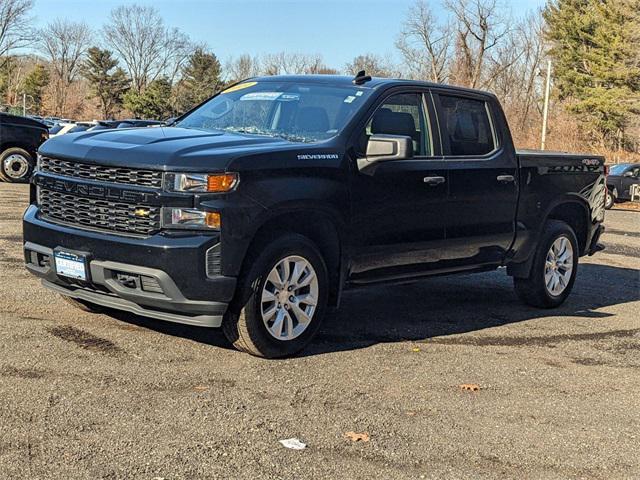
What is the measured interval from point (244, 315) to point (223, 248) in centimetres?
49

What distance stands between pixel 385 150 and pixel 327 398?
191cm

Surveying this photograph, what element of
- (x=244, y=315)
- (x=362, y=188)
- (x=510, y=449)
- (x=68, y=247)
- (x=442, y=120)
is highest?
(x=442, y=120)

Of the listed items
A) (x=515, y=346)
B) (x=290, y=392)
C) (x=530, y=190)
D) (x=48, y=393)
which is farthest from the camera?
(x=530, y=190)

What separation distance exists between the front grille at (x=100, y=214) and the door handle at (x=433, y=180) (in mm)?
2284

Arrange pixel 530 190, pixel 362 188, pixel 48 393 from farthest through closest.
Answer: pixel 530 190 → pixel 362 188 → pixel 48 393

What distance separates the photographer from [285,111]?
638 cm

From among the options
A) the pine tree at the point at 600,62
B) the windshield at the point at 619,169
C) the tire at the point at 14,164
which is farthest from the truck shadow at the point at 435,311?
the pine tree at the point at 600,62

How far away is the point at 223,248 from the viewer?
5113mm

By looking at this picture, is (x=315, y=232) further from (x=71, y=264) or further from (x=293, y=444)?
(x=293, y=444)

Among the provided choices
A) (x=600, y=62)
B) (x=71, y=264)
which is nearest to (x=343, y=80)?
(x=71, y=264)

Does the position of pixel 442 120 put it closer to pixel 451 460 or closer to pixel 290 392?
pixel 290 392

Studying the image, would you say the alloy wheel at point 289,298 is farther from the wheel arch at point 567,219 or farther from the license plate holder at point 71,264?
the wheel arch at point 567,219

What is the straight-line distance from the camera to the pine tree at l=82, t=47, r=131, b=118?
274 ft

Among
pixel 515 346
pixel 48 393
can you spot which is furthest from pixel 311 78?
pixel 48 393
